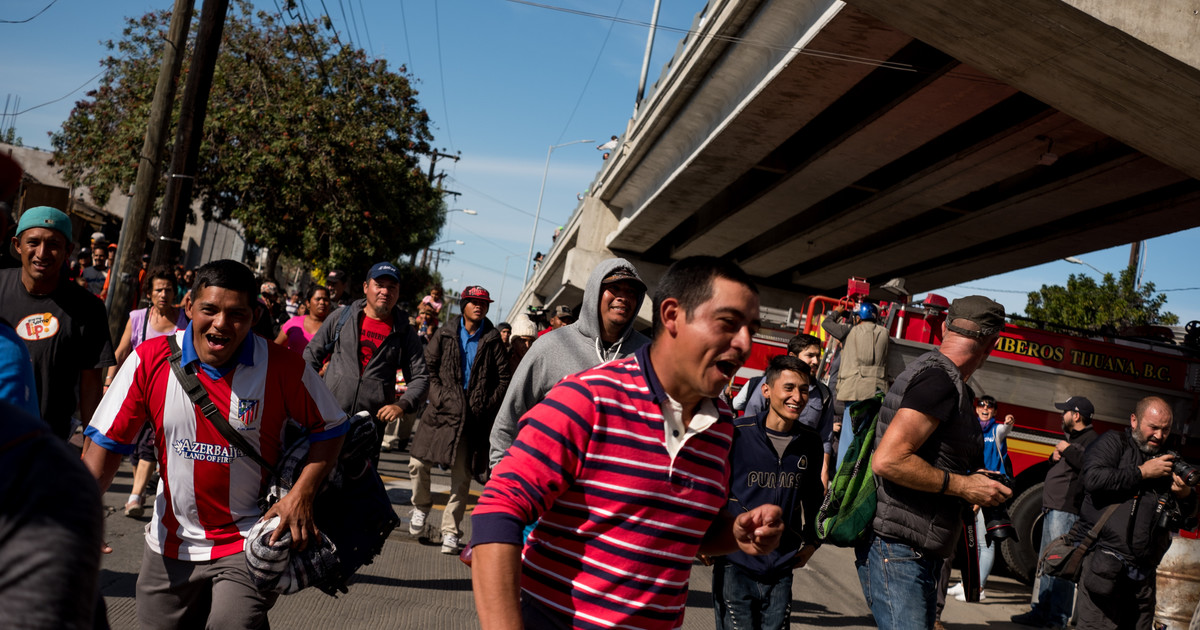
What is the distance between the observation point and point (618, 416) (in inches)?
91.3

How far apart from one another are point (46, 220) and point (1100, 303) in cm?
2631

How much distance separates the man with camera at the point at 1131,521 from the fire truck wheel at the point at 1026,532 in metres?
4.21

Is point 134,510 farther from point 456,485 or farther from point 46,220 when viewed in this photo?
point 46,220

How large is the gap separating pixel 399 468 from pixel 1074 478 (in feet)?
24.7

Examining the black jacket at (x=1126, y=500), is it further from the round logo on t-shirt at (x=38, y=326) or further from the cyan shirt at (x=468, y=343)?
the round logo on t-shirt at (x=38, y=326)

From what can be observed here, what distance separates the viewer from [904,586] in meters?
3.84

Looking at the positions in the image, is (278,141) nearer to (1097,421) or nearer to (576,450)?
(1097,421)

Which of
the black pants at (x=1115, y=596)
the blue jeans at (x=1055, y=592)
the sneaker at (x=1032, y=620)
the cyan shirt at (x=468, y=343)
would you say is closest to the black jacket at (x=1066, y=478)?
the blue jeans at (x=1055, y=592)

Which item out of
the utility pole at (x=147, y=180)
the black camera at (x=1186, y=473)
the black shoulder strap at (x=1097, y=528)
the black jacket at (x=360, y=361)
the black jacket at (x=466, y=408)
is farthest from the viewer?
the utility pole at (x=147, y=180)

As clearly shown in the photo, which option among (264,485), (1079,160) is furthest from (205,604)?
(1079,160)

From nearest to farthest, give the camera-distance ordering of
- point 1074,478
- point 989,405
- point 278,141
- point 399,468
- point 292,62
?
point 1074,478 → point 989,405 → point 399,468 → point 278,141 → point 292,62

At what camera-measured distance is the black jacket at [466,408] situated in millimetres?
7953

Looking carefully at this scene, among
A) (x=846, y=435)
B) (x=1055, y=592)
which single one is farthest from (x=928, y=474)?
(x=1055, y=592)

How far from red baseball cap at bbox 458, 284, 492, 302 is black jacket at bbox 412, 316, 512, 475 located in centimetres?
39
